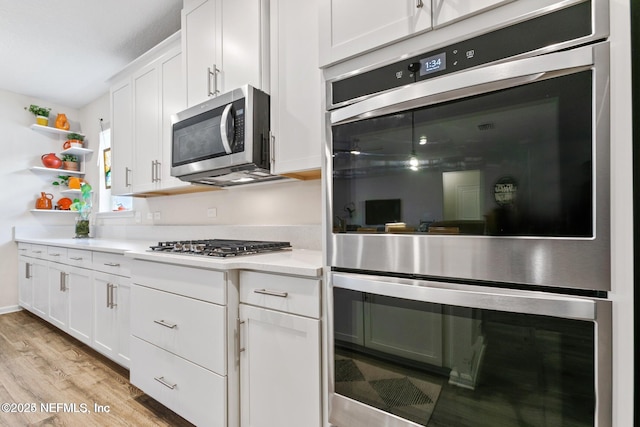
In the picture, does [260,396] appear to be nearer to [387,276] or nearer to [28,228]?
[387,276]

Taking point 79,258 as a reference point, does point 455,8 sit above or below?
above

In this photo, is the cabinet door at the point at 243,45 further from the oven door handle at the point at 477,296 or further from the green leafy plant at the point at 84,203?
the green leafy plant at the point at 84,203

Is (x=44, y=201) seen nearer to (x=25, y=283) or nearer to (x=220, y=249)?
(x=25, y=283)

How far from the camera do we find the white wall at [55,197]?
2.38 m

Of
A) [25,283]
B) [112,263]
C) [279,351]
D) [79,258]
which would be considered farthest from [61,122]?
[279,351]

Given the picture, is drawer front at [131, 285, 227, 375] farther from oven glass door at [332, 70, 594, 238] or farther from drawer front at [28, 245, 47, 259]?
drawer front at [28, 245, 47, 259]

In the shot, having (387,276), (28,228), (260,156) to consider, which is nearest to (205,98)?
(260,156)

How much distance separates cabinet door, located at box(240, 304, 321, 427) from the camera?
45.9 inches

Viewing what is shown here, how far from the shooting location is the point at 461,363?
0.84m

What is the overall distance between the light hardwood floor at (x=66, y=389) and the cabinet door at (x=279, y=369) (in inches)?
26.2

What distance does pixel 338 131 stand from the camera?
107 cm

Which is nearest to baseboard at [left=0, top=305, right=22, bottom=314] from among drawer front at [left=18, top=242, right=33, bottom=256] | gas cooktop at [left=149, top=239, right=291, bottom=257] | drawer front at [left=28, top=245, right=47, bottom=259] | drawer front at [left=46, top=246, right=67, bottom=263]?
drawer front at [left=18, top=242, right=33, bottom=256]

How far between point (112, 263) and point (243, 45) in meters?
1.73

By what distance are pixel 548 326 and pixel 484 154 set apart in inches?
17.2
